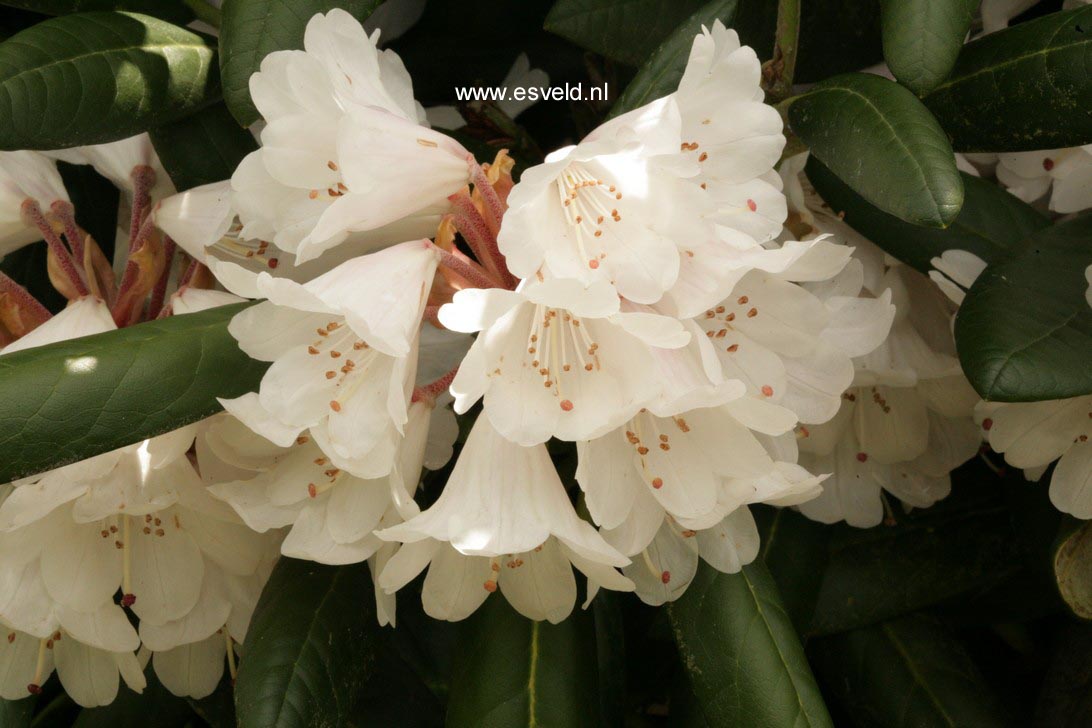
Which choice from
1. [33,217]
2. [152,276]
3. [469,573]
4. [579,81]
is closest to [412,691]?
[469,573]

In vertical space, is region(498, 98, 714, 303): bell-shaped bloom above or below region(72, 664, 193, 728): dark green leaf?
above

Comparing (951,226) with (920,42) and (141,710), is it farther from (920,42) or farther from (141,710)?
(141,710)

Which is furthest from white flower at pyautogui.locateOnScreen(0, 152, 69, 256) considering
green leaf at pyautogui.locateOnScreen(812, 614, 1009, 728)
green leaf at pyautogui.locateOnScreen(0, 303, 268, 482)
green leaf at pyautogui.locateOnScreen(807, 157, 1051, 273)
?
green leaf at pyautogui.locateOnScreen(812, 614, 1009, 728)

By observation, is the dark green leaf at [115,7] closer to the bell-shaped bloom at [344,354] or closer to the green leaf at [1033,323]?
the bell-shaped bloom at [344,354]

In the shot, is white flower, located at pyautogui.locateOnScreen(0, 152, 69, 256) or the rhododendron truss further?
white flower, located at pyautogui.locateOnScreen(0, 152, 69, 256)

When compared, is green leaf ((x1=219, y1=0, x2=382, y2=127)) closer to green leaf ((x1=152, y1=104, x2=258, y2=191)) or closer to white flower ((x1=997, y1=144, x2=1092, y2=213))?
green leaf ((x1=152, y1=104, x2=258, y2=191))

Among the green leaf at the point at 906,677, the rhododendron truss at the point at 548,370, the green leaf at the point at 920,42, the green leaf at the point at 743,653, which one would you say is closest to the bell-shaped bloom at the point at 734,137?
the rhododendron truss at the point at 548,370

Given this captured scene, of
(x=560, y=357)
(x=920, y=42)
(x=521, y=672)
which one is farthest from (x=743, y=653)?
(x=920, y=42)
